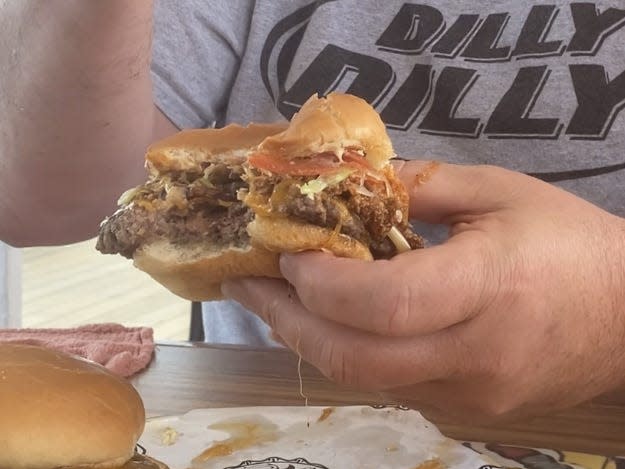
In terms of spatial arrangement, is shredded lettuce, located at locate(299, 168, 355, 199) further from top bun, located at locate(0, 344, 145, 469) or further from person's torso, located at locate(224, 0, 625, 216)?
person's torso, located at locate(224, 0, 625, 216)

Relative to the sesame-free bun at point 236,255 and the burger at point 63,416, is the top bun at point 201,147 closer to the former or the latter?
the sesame-free bun at point 236,255

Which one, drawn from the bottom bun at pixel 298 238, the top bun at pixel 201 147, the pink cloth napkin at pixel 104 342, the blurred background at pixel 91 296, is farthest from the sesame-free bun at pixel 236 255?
the blurred background at pixel 91 296

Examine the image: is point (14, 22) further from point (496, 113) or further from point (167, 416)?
point (496, 113)

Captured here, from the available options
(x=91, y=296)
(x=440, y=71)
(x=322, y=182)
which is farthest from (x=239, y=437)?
(x=91, y=296)

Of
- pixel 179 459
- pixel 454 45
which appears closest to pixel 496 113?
pixel 454 45

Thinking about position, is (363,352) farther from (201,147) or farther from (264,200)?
(201,147)

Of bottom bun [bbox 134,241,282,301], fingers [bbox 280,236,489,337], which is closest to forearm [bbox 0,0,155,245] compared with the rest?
bottom bun [bbox 134,241,282,301]
